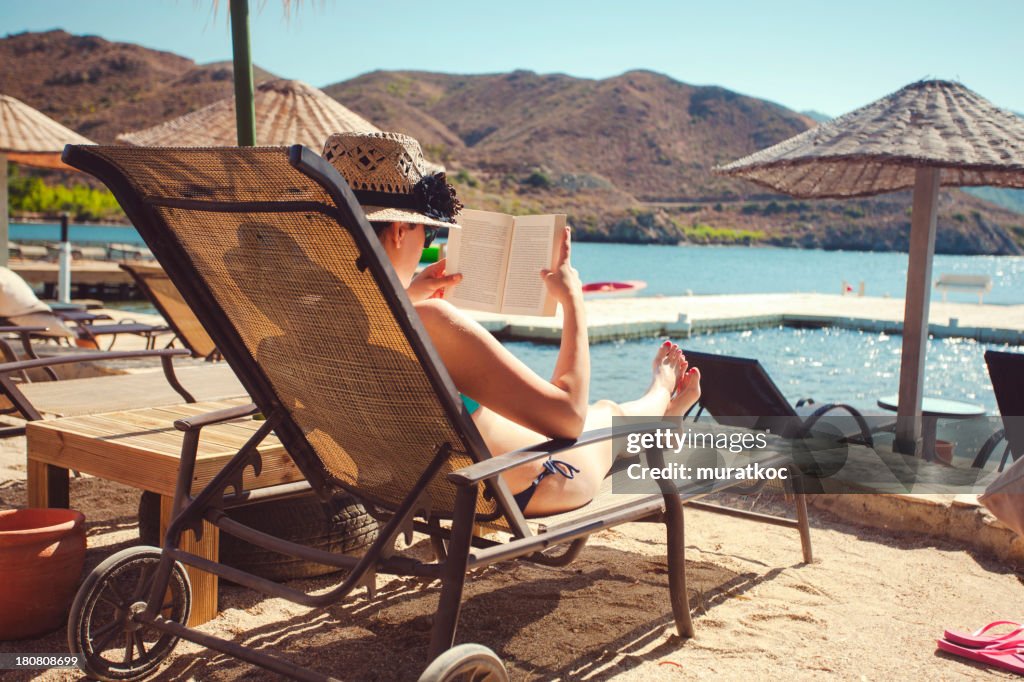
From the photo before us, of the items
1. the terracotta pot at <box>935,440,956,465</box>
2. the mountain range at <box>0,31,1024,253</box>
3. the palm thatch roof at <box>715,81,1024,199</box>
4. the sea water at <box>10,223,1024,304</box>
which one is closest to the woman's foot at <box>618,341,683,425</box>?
the palm thatch roof at <box>715,81,1024,199</box>

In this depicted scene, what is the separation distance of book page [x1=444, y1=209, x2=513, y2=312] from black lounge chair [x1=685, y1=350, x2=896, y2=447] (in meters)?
1.75

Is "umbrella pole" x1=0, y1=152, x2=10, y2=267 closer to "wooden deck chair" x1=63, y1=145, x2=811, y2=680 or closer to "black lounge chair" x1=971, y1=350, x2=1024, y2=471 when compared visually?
"wooden deck chair" x1=63, y1=145, x2=811, y2=680

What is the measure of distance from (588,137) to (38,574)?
113509 millimetres

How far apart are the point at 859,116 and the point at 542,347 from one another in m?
7.81

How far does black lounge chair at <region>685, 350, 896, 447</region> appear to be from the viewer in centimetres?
372

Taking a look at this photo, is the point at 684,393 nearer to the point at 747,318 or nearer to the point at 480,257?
the point at 480,257

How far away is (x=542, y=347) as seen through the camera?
40.5 ft

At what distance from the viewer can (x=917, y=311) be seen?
15.5 feet

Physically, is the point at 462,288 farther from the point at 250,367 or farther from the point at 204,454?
the point at 204,454

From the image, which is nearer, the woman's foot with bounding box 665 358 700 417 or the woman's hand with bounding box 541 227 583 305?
the woman's hand with bounding box 541 227 583 305

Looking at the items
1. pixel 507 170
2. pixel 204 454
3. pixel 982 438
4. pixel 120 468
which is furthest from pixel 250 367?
pixel 507 170

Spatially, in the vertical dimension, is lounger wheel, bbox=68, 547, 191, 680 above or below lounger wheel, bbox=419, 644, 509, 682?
below

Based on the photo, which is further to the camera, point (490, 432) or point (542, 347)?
point (542, 347)

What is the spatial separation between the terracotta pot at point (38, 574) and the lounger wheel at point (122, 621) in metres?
0.21
